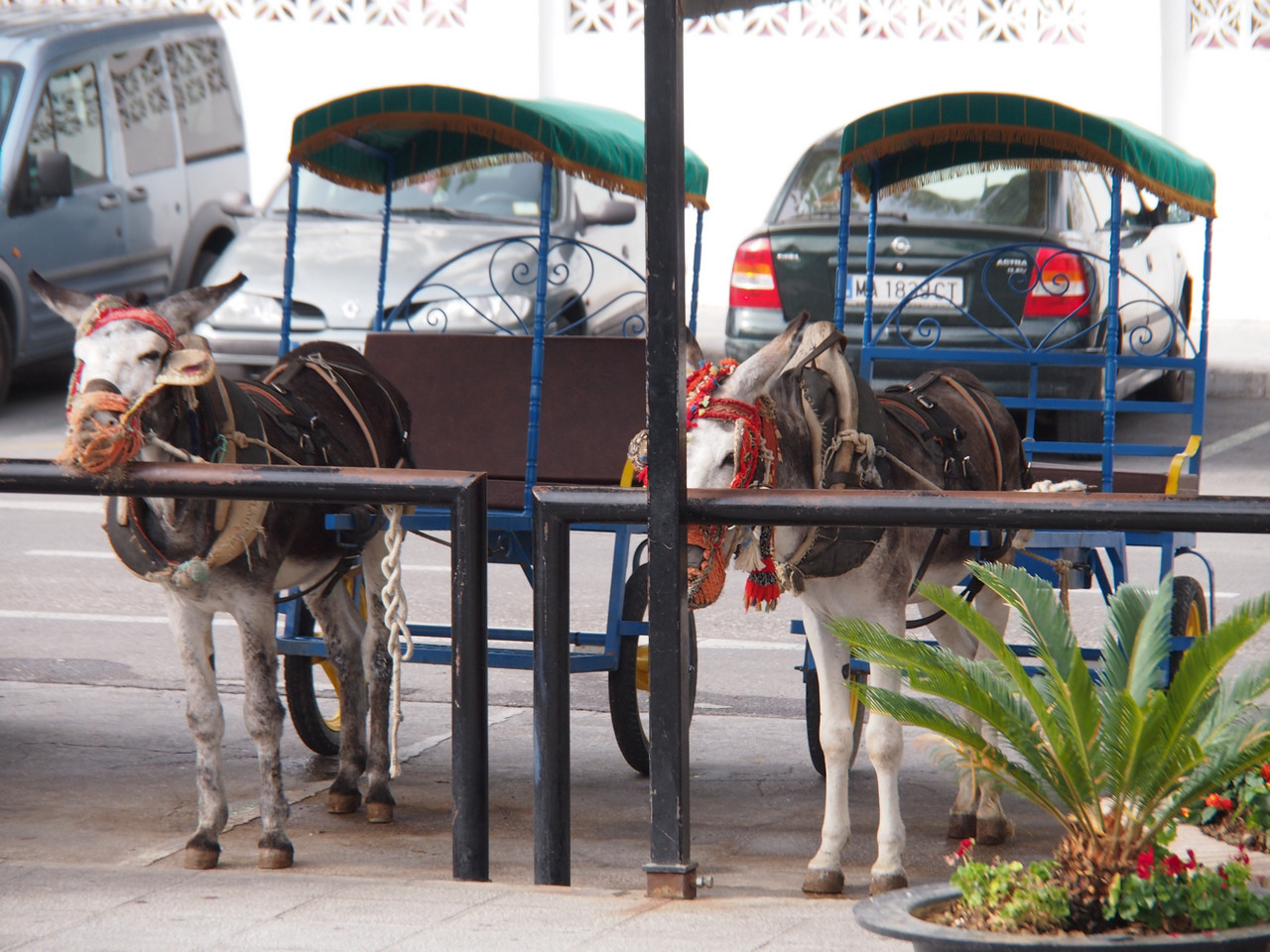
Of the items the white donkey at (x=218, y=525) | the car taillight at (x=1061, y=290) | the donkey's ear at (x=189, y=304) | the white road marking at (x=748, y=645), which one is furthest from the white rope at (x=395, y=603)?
the car taillight at (x=1061, y=290)

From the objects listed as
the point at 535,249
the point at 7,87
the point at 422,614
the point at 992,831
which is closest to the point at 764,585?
the point at 992,831

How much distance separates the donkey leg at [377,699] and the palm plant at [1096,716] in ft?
8.65

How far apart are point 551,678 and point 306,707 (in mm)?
2816

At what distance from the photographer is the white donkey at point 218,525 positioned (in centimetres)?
470

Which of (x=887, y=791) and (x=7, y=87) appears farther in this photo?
(x=7, y=87)

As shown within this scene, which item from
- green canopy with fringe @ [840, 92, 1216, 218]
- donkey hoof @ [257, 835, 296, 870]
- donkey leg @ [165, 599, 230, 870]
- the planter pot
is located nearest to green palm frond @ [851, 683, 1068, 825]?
the planter pot

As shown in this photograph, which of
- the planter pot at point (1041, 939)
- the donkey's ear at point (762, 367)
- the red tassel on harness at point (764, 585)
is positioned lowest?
the planter pot at point (1041, 939)

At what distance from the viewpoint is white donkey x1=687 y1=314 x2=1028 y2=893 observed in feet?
14.6

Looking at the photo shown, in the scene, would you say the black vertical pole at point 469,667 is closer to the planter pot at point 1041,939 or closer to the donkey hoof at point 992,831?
the planter pot at point 1041,939

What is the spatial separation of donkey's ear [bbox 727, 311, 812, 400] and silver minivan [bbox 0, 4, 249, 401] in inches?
336

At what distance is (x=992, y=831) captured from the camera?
5566 millimetres

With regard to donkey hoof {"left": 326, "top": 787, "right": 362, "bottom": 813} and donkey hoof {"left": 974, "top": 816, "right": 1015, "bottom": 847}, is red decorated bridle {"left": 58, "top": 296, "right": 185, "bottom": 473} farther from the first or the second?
donkey hoof {"left": 974, "top": 816, "right": 1015, "bottom": 847}

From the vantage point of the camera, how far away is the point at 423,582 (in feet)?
31.4

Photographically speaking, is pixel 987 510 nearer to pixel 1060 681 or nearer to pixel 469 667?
pixel 1060 681
